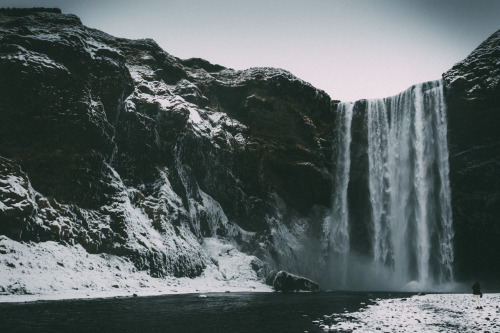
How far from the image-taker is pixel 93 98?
1561 inches

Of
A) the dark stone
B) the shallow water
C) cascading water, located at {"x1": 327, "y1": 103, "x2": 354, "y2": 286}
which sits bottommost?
the dark stone

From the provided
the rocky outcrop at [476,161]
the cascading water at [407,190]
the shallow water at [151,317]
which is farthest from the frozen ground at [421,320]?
the rocky outcrop at [476,161]

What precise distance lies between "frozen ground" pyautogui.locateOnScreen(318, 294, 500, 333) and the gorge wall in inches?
857

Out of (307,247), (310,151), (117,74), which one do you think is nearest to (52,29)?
(117,74)

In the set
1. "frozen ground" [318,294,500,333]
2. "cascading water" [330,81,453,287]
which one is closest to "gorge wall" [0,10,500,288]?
"cascading water" [330,81,453,287]

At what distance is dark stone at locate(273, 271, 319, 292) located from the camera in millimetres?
35906

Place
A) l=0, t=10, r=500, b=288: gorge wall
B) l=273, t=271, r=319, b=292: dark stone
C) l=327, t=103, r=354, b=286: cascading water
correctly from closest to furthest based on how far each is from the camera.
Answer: l=0, t=10, r=500, b=288: gorge wall, l=273, t=271, r=319, b=292: dark stone, l=327, t=103, r=354, b=286: cascading water

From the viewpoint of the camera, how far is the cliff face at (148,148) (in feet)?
107

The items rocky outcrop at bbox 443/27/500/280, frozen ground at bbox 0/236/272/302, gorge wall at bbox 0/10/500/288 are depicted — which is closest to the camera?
frozen ground at bbox 0/236/272/302

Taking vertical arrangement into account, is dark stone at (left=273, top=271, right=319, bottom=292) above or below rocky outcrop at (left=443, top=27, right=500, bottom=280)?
below

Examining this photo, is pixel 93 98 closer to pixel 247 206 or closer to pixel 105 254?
pixel 105 254

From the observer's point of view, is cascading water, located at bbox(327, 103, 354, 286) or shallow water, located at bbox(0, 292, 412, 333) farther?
cascading water, located at bbox(327, 103, 354, 286)

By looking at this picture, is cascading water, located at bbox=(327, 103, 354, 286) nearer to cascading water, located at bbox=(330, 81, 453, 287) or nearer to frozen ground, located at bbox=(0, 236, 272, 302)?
cascading water, located at bbox=(330, 81, 453, 287)

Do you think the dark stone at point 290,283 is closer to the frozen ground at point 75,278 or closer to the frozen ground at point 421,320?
the frozen ground at point 75,278
